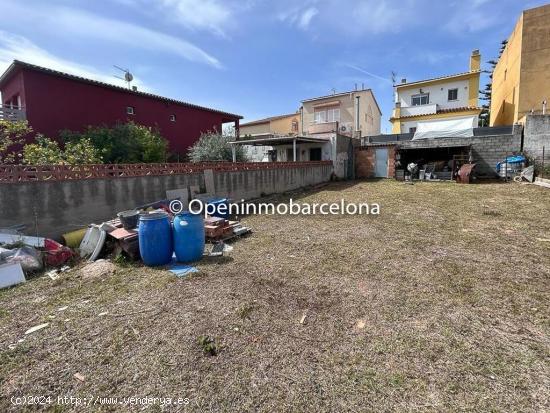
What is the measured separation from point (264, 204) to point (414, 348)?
7.72 metres

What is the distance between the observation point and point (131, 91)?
48.8 ft

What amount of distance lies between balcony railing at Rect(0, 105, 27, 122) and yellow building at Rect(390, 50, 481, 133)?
75.1 feet

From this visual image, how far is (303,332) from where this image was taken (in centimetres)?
264

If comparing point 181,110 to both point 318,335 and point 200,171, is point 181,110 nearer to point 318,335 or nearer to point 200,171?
point 200,171

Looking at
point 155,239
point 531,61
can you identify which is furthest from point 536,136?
point 155,239

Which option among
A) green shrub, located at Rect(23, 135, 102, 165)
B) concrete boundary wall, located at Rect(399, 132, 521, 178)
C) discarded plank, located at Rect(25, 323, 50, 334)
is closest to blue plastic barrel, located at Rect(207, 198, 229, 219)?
green shrub, located at Rect(23, 135, 102, 165)

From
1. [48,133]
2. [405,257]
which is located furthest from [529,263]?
[48,133]

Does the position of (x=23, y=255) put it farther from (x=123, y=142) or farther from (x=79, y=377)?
(x=123, y=142)

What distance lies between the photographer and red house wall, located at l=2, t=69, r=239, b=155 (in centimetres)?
1148

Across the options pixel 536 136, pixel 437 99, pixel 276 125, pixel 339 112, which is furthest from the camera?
pixel 276 125

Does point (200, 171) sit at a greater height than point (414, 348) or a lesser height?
greater

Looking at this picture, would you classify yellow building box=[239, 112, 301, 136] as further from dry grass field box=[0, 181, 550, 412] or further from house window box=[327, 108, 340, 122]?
dry grass field box=[0, 181, 550, 412]

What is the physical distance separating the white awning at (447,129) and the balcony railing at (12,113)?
19520 mm

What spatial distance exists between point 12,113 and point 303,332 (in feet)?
48.7
